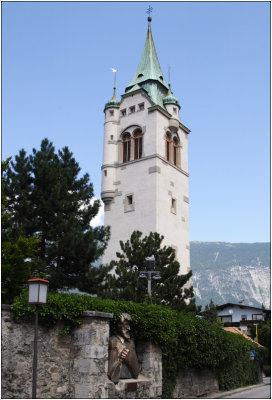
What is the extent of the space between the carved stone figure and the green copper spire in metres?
26.7

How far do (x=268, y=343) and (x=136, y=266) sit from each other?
2542 cm

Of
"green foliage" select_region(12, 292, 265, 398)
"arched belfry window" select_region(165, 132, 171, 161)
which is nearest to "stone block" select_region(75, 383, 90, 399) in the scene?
"green foliage" select_region(12, 292, 265, 398)

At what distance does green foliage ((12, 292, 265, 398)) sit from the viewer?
1323cm

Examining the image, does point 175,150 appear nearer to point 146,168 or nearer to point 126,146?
point 126,146

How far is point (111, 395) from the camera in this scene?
539 inches

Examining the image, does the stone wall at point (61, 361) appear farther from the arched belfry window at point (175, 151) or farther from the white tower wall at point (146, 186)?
the arched belfry window at point (175, 151)

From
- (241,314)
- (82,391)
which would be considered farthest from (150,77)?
(241,314)

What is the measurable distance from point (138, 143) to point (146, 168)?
2842 millimetres

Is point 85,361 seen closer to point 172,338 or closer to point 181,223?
point 172,338

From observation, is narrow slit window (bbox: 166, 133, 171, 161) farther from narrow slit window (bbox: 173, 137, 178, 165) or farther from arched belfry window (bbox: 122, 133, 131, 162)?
arched belfry window (bbox: 122, 133, 131, 162)

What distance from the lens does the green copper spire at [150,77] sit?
4053 centimetres

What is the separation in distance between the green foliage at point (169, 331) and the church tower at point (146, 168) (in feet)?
41.1

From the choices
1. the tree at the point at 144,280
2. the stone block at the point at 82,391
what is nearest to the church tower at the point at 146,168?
the tree at the point at 144,280

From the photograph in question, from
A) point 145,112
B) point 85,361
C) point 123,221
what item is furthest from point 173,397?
point 145,112
